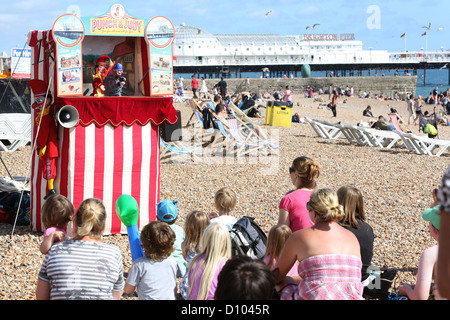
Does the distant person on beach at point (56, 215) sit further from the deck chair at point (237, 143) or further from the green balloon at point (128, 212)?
the deck chair at point (237, 143)

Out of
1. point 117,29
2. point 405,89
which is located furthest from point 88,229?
point 405,89

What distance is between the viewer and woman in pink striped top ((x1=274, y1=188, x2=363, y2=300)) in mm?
2834

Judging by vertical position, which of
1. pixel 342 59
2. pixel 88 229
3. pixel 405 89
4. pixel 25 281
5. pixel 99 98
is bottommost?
pixel 25 281

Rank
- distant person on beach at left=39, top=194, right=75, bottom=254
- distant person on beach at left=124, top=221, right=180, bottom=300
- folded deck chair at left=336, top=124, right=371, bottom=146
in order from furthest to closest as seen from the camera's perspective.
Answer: folded deck chair at left=336, top=124, right=371, bottom=146 < distant person on beach at left=39, top=194, right=75, bottom=254 < distant person on beach at left=124, top=221, right=180, bottom=300

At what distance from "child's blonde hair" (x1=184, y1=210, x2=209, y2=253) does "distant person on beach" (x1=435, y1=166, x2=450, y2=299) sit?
7.83 ft

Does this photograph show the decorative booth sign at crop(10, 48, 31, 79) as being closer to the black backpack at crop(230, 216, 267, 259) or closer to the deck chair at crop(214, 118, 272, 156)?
the deck chair at crop(214, 118, 272, 156)

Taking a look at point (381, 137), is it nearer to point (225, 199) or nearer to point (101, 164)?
point (101, 164)

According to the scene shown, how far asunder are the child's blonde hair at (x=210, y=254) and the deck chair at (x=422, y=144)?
9.93 meters

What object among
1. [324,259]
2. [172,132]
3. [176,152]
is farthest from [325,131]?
[324,259]

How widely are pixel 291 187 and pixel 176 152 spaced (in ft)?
8.65

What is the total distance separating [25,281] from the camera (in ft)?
15.0

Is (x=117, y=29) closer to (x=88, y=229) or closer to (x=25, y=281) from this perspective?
(x=25, y=281)

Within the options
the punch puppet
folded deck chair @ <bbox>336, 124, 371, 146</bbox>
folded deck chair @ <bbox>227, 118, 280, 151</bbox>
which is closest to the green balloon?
the punch puppet
